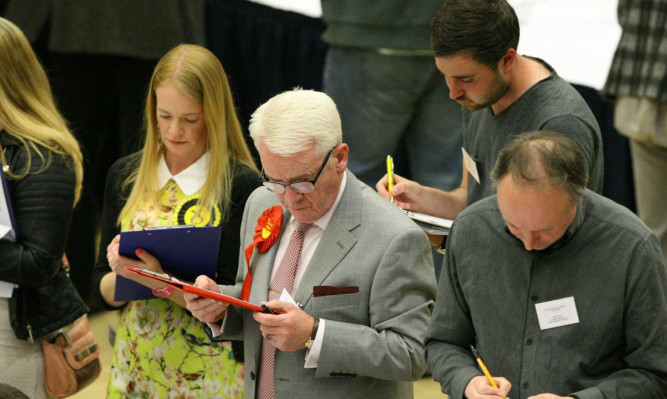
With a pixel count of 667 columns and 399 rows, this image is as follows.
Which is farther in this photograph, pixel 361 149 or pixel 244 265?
pixel 361 149

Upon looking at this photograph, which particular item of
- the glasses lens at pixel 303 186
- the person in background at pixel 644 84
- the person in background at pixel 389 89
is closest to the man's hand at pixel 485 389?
the glasses lens at pixel 303 186

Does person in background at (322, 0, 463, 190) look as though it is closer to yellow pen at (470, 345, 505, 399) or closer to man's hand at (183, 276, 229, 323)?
man's hand at (183, 276, 229, 323)

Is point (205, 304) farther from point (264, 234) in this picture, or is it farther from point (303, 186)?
point (303, 186)

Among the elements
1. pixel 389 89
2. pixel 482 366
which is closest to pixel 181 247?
pixel 482 366

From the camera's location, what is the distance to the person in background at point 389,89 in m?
5.20

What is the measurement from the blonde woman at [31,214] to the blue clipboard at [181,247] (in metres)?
0.61

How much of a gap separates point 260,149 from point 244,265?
0.46 m

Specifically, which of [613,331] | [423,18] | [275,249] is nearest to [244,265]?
[275,249]

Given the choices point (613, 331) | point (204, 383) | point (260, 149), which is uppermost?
point (260, 149)

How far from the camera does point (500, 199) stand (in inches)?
101

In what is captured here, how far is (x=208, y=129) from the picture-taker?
3.64 metres

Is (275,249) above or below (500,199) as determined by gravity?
below

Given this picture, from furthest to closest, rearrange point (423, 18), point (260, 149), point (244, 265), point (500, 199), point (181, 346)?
point (423, 18) < point (181, 346) < point (244, 265) < point (260, 149) < point (500, 199)

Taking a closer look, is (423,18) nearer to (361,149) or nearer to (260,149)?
(361,149)
